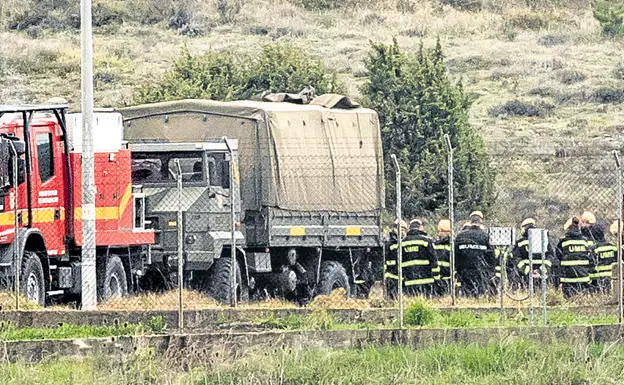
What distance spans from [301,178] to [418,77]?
1164cm

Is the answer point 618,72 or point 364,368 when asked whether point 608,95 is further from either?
point 364,368

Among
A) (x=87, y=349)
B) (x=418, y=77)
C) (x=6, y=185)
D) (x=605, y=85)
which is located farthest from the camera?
(x=605, y=85)

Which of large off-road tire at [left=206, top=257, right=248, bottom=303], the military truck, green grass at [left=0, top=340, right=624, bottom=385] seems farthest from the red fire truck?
green grass at [left=0, top=340, right=624, bottom=385]

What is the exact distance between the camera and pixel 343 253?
2505 centimetres

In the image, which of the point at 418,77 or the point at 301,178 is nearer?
the point at 301,178

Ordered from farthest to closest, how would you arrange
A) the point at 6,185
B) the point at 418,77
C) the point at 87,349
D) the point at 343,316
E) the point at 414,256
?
the point at 418,77 → the point at 414,256 → the point at 6,185 → the point at 343,316 → the point at 87,349

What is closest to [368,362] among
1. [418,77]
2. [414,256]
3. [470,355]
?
[470,355]

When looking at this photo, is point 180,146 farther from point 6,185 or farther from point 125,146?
point 6,185

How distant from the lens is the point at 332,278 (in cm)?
2414

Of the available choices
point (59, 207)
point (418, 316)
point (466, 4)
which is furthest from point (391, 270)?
point (466, 4)

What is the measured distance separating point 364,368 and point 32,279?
23.0ft

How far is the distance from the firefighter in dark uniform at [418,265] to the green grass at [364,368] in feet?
26.2

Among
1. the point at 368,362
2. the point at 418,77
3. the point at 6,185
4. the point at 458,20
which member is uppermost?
the point at 458,20

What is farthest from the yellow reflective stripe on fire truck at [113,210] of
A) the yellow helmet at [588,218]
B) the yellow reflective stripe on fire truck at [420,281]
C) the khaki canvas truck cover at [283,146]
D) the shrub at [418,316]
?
the yellow helmet at [588,218]
